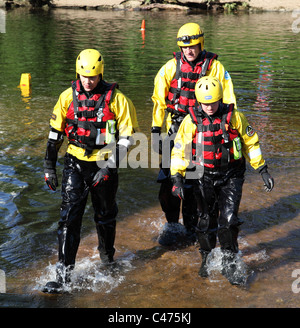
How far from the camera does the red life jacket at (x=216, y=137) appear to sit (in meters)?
5.33

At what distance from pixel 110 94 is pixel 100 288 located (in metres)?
2.21

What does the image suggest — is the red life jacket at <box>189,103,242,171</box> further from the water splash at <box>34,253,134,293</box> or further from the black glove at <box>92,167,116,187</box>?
the water splash at <box>34,253,134,293</box>

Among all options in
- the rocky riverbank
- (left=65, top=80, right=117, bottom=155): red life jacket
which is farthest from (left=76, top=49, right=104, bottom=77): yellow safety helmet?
the rocky riverbank

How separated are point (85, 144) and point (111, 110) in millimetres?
478

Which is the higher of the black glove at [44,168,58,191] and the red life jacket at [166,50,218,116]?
the red life jacket at [166,50,218,116]

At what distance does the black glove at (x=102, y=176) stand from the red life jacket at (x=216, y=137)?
1.07 meters

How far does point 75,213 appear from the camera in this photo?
5426mm

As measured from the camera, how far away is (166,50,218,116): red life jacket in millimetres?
6324

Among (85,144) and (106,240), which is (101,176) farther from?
(106,240)

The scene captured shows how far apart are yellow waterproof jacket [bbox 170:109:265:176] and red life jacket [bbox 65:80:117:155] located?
839mm

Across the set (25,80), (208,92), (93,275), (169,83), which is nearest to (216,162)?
(208,92)

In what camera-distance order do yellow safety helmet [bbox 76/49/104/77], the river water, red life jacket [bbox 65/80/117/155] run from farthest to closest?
1. the river water
2. red life jacket [bbox 65/80/117/155]
3. yellow safety helmet [bbox 76/49/104/77]
